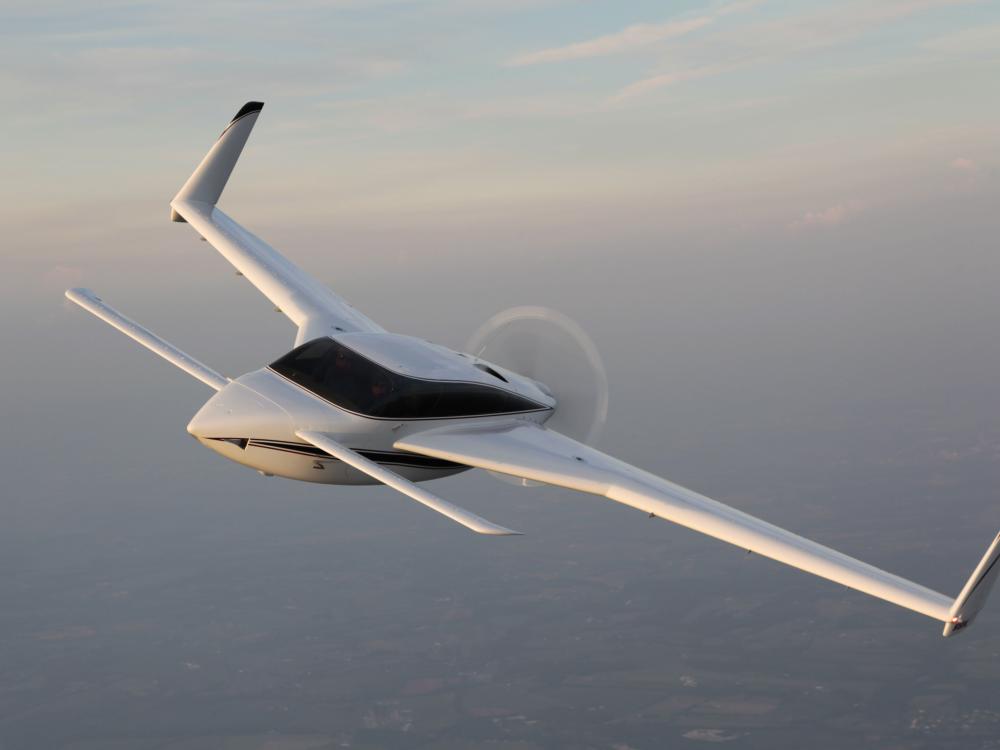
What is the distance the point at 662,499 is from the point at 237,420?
1160 cm

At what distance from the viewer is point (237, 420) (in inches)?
969

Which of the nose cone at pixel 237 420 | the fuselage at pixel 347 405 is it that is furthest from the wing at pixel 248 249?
the nose cone at pixel 237 420

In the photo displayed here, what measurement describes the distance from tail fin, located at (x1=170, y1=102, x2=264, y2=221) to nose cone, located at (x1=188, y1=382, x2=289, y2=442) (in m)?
16.2

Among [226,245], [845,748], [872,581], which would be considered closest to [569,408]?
[872,581]

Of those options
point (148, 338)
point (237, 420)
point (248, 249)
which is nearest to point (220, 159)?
point (248, 249)

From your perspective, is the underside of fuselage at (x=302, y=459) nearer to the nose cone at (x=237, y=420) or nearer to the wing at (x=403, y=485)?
the nose cone at (x=237, y=420)

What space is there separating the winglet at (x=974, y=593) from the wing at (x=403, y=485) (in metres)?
9.12

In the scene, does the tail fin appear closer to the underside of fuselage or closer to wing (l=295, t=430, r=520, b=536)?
the underside of fuselage

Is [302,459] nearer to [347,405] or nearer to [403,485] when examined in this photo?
[347,405]

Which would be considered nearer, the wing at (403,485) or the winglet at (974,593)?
the winglet at (974,593)

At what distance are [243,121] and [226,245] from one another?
18.3ft

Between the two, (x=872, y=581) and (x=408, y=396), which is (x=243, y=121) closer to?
(x=408, y=396)

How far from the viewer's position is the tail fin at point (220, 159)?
38125 millimetres

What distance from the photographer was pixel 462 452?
25.2 meters
